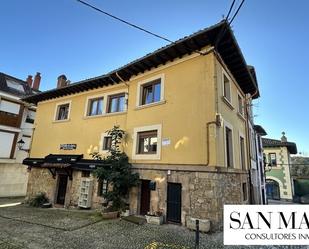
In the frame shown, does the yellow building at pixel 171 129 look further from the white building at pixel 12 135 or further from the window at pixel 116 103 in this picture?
the white building at pixel 12 135

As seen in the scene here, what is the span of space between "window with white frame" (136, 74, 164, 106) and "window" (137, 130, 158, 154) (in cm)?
164

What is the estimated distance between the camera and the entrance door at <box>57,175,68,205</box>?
503 inches

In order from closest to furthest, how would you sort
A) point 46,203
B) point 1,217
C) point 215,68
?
point 215,68 → point 1,217 → point 46,203

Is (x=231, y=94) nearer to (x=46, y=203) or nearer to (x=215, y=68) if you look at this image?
(x=215, y=68)

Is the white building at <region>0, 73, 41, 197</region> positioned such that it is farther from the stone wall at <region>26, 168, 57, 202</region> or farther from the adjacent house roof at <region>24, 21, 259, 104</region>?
the adjacent house roof at <region>24, 21, 259, 104</region>

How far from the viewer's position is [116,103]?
1238 centimetres

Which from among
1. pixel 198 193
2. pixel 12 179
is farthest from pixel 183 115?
pixel 12 179

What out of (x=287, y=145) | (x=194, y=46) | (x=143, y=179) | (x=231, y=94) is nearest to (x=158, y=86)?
(x=194, y=46)

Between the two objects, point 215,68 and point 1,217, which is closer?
point 215,68

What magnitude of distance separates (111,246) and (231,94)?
8762mm

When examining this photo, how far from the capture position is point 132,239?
21.3 feet

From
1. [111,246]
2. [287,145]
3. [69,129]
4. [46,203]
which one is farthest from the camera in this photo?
[287,145]

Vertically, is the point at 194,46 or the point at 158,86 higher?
the point at 194,46

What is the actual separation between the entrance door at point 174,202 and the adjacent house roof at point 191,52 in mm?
5960
